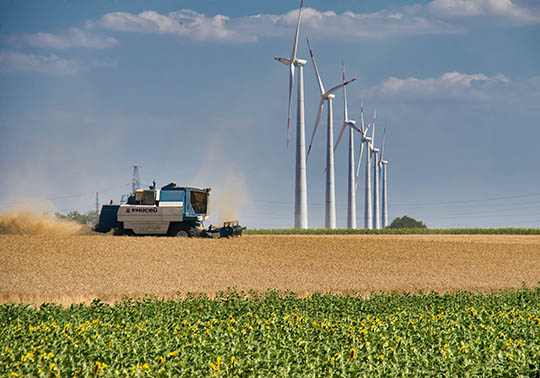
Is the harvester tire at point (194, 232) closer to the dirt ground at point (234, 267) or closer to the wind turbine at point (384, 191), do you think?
the dirt ground at point (234, 267)

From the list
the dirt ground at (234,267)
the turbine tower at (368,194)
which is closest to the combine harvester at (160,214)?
the dirt ground at (234,267)

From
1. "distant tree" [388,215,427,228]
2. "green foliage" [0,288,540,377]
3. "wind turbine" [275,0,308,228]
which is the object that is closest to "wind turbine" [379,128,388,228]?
"wind turbine" [275,0,308,228]

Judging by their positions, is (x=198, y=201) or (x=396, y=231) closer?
(x=198, y=201)

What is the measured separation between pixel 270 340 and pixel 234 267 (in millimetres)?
15796

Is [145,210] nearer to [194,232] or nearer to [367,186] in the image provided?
[194,232]

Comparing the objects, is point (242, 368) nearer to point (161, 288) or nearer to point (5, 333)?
point (5, 333)

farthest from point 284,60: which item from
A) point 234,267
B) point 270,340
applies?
point 270,340

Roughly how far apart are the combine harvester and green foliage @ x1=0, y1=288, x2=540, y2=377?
1981cm

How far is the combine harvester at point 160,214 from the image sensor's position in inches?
1416

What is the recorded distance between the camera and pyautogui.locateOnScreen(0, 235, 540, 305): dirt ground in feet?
70.3

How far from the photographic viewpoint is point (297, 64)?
205 ft

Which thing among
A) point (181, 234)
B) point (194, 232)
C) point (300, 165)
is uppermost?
point (300, 165)

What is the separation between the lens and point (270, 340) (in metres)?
11.3

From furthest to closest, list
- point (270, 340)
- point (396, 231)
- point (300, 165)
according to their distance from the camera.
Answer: point (396, 231) < point (300, 165) < point (270, 340)
